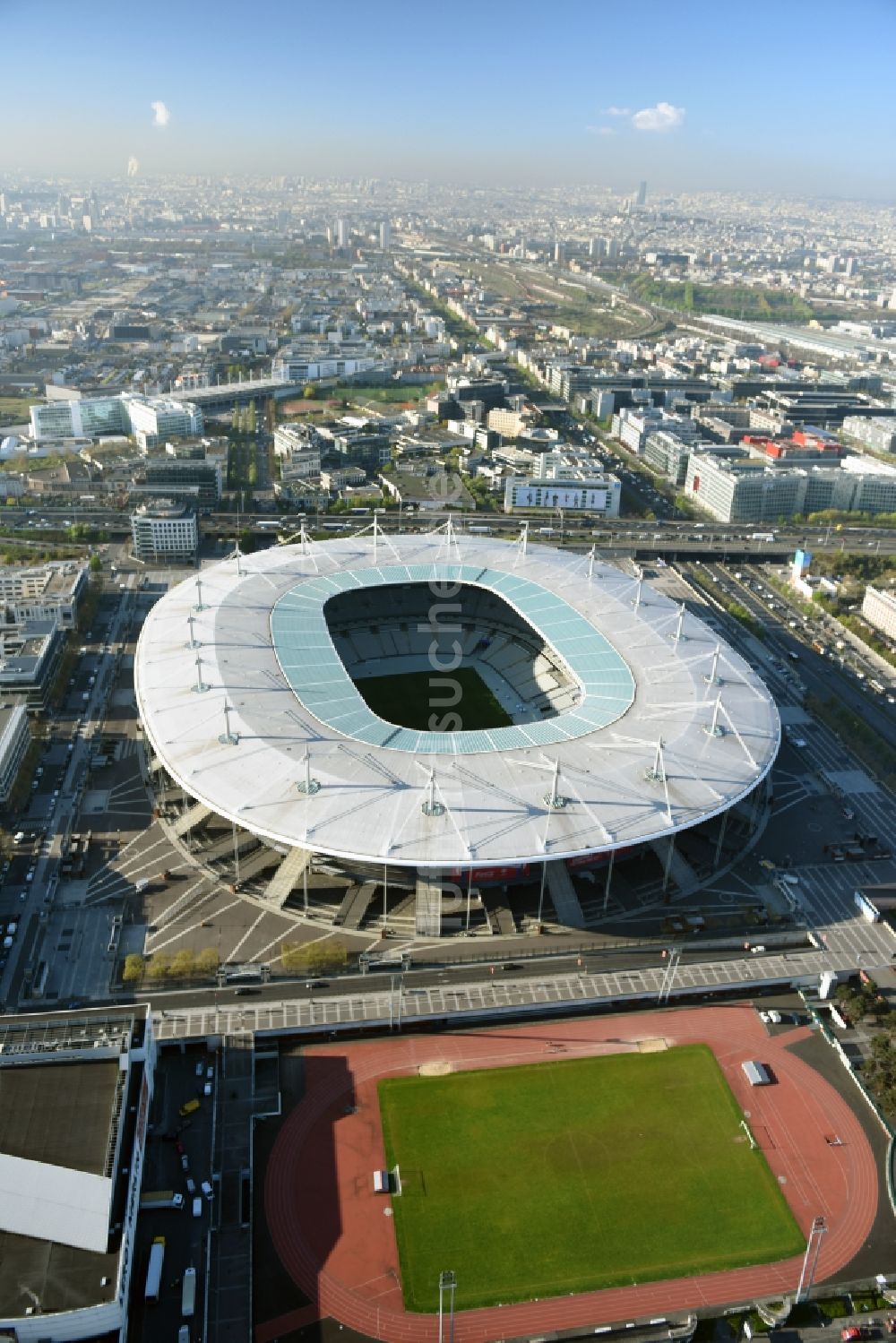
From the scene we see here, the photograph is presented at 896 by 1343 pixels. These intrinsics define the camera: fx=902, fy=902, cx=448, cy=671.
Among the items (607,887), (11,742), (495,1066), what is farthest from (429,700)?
(495,1066)

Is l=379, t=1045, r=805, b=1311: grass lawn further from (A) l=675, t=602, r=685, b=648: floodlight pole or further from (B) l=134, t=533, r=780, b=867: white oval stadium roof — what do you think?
(A) l=675, t=602, r=685, b=648: floodlight pole

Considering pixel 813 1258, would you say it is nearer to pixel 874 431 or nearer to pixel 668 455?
pixel 668 455

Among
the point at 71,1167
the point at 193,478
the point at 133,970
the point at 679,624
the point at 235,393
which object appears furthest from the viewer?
the point at 235,393

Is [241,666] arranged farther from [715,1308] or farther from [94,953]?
[715,1308]

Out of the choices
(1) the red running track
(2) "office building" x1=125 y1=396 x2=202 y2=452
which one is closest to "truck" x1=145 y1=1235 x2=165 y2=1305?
(1) the red running track

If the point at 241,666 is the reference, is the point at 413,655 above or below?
below

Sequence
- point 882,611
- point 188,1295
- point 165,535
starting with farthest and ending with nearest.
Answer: point 165,535, point 882,611, point 188,1295

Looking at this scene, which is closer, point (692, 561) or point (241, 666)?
point (241, 666)

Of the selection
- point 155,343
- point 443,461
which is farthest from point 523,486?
point 155,343
